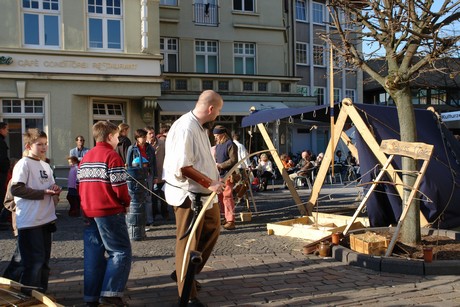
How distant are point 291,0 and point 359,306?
26401 millimetres

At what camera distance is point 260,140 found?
23.9m

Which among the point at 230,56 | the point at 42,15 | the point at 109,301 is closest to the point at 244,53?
the point at 230,56

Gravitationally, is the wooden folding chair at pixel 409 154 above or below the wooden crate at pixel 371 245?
above

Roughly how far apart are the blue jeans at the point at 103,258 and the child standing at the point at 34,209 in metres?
0.54

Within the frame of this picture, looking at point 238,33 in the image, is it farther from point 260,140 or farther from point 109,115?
point 109,115

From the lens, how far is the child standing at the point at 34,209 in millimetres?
4688

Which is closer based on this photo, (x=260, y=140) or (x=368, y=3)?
(x=368, y=3)

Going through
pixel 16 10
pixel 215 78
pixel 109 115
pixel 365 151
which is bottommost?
pixel 365 151

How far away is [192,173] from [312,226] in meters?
4.50

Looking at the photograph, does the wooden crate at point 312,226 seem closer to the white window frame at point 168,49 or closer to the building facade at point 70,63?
the building facade at point 70,63

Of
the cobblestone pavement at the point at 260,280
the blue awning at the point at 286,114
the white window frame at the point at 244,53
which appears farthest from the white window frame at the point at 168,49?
the cobblestone pavement at the point at 260,280

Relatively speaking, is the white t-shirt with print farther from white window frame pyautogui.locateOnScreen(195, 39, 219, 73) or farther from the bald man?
white window frame pyautogui.locateOnScreen(195, 39, 219, 73)

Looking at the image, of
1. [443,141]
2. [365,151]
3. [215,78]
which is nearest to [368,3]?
[365,151]

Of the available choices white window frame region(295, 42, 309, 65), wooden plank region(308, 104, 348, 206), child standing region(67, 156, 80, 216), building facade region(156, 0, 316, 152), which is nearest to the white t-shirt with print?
wooden plank region(308, 104, 348, 206)
